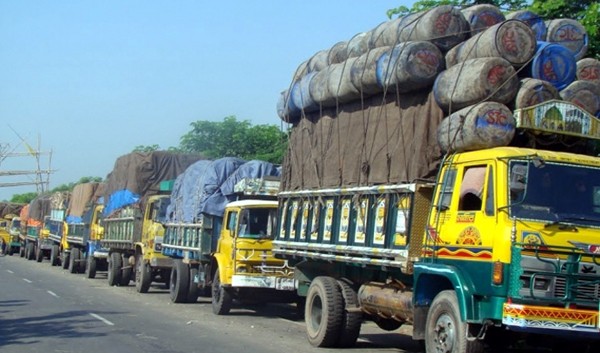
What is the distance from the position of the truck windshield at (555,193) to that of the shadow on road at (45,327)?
7.35 m

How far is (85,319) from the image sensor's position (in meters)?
15.9

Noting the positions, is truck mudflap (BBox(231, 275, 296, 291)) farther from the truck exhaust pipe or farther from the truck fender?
the truck fender

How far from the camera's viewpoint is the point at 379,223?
1118 cm

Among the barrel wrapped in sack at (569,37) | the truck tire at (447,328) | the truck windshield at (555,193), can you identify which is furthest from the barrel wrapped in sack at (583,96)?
the truck tire at (447,328)

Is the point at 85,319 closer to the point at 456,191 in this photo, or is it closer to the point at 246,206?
the point at 246,206

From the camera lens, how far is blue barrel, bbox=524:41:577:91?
10.2 meters

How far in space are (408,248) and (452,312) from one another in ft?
4.31

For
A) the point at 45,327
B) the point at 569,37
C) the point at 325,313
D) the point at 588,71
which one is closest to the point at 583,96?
the point at 588,71

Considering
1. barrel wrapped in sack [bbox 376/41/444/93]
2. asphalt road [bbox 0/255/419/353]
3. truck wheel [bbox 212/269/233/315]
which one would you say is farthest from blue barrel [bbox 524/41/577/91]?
truck wheel [bbox 212/269/233/315]

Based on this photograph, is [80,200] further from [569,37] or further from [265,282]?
[569,37]

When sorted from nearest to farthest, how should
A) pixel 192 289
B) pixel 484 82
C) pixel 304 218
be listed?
pixel 484 82 < pixel 304 218 < pixel 192 289

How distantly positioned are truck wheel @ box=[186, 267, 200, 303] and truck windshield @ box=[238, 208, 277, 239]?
321 cm

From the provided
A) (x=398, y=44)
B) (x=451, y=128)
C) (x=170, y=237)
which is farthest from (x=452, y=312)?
(x=170, y=237)

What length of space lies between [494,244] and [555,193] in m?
0.87
